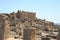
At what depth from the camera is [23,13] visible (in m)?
49.1

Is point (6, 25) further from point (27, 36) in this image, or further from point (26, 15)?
point (26, 15)

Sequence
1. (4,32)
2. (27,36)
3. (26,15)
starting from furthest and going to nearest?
(26,15) → (4,32) → (27,36)

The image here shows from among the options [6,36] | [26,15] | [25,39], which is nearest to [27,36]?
[25,39]

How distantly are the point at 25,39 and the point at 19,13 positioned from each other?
3596cm

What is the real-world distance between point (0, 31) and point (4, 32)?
0.28 metres

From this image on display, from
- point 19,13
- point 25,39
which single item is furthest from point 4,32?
point 19,13

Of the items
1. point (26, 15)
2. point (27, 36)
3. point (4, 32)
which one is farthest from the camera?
point (26, 15)

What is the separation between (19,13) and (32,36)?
36.0 meters

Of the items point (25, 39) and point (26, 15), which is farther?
point (26, 15)

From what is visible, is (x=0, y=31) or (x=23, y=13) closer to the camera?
(x=0, y=31)

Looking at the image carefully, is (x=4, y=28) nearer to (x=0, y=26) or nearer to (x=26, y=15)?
(x=0, y=26)

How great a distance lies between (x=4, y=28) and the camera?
12094 millimetres

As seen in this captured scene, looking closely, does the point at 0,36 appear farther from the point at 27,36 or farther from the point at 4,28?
the point at 27,36

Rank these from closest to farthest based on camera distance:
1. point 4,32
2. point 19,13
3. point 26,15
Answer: point 4,32
point 19,13
point 26,15
